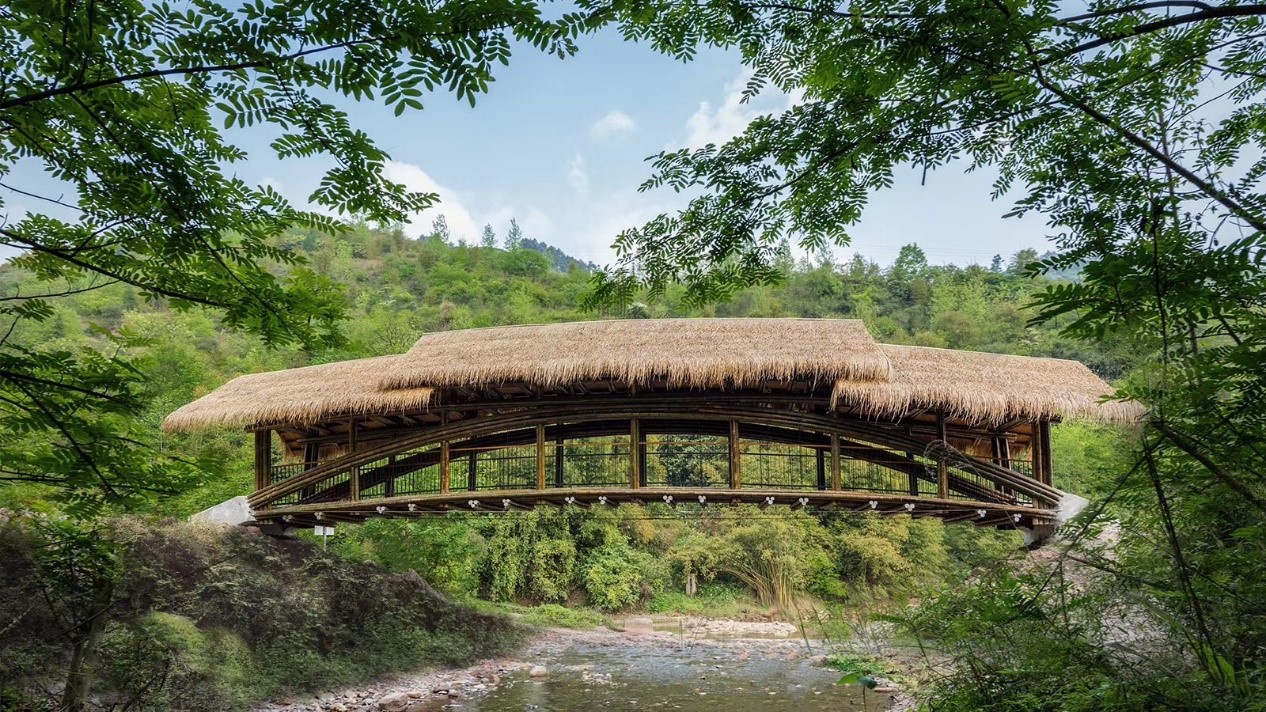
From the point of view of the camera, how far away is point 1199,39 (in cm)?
185

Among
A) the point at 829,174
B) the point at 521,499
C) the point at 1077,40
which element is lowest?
the point at 521,499

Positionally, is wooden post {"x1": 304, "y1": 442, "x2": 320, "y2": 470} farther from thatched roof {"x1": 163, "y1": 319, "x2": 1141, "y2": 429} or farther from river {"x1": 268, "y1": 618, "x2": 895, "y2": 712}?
river {"x1": 268, "y1": 618, "x2": 895, "y2": 712}

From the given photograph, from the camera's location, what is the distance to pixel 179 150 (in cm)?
234

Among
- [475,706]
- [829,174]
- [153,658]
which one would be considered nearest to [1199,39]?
[829,174]

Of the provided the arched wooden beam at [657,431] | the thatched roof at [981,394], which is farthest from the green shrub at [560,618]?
the thatched roof at [981,394]

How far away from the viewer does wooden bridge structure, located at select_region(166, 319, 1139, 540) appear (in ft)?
24.9

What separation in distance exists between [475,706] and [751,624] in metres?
7.65

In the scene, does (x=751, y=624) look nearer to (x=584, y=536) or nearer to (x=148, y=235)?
(x=584, y=536)

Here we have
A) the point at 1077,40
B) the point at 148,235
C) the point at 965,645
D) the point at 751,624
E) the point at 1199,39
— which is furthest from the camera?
the point at 751,624

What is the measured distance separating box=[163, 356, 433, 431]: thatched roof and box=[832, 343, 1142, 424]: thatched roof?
441 centimetres

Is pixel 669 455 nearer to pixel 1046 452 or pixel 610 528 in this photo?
pixel 1046 452

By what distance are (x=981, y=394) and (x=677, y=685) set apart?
4.97 metres

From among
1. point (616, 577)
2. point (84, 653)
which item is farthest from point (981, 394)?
point (616, 577)

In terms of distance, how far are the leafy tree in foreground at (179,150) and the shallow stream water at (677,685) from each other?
6878mm
